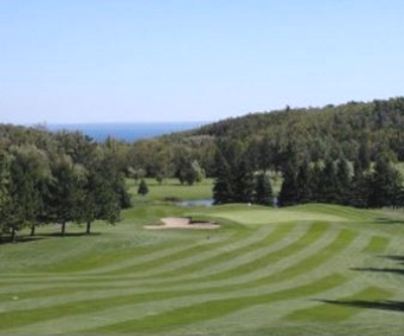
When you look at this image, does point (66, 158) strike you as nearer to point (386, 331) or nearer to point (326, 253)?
point (326, 253)

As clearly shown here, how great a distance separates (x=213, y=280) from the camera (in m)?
36.2

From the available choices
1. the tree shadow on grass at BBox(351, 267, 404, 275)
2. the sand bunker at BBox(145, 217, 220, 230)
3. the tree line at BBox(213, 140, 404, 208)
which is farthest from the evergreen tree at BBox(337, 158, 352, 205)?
the tree shadow on grass at BBox(351, 267, 404, 275)

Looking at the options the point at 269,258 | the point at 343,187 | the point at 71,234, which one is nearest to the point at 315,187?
the point at 343,187

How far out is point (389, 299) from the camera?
3069 cm

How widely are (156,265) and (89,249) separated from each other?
6.80 m

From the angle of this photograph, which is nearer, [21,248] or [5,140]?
[21,248]

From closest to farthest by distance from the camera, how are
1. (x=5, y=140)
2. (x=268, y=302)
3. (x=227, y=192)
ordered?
(x=268, y=302), (x=227, y=192), (x=5, y=140)

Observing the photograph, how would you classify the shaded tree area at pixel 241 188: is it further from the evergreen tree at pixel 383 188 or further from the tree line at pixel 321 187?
the evergreen tree at pixel 383 188

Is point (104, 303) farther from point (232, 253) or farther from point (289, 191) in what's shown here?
point (289, 191)

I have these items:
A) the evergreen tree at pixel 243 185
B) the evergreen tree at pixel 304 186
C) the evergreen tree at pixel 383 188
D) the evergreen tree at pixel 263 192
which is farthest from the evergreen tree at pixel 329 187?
Result: the evergreen tree at pixel 243 185

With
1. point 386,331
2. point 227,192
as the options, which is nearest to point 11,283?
point 386,331

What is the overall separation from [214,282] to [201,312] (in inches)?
390

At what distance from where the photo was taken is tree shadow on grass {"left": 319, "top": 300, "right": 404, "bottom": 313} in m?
27.7

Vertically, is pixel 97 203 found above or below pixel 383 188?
below
